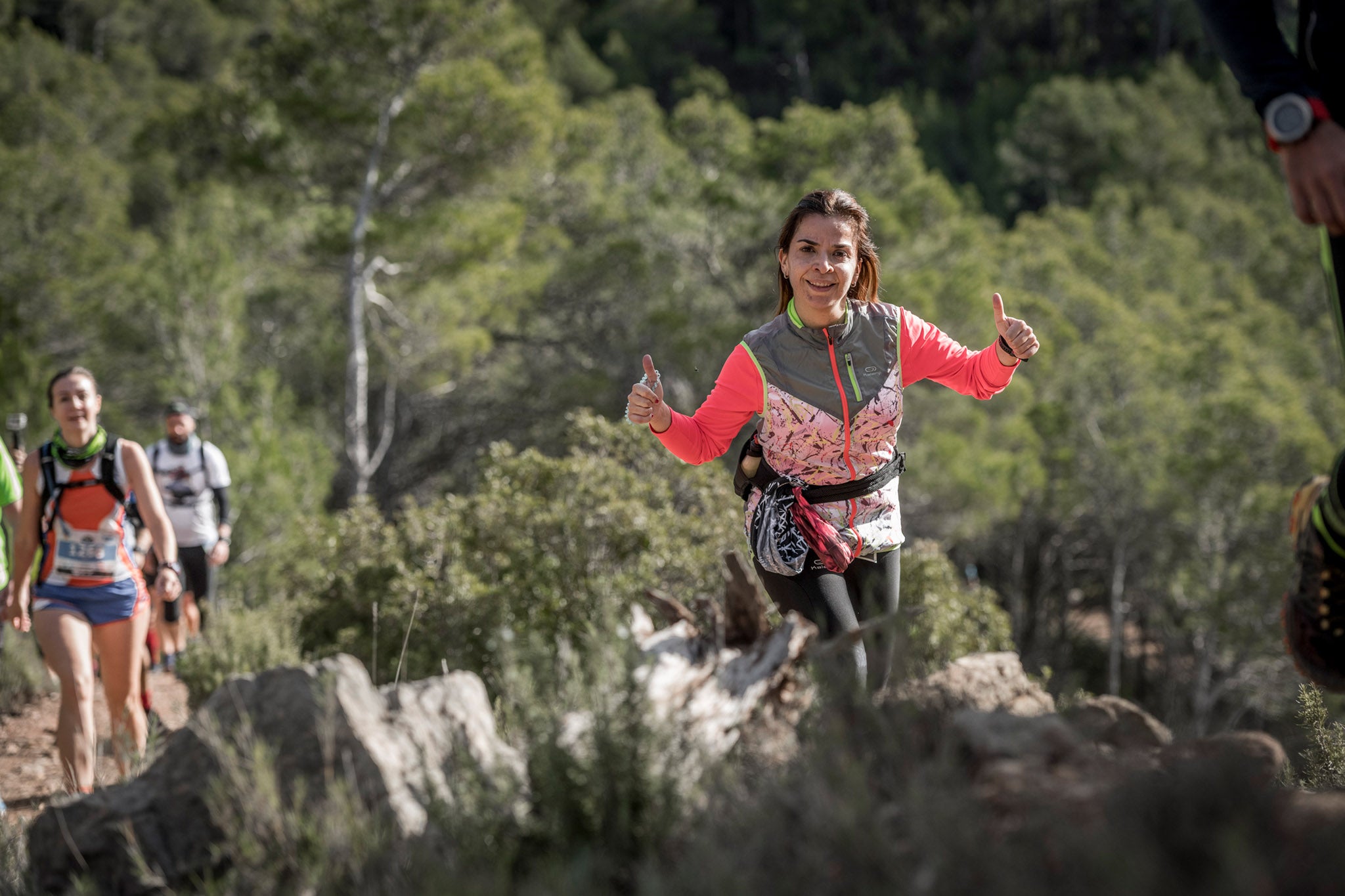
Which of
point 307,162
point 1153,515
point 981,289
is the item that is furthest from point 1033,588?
point 307,162

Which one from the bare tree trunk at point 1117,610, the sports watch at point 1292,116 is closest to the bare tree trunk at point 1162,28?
the bare tree trunk at point 1117,610

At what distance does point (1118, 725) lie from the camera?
2297 millimetres

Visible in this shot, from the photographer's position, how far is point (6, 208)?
60.7ft

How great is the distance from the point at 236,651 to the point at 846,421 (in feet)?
14.0

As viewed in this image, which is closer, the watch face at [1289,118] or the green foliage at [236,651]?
the watch face at [1289,118]

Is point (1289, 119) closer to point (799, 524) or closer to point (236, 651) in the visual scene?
point (799, 524)

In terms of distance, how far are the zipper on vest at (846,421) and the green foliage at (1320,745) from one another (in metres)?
1.27

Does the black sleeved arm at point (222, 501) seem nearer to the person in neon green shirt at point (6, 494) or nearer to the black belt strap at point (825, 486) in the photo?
the person in neon green shirt at point (6, 494)

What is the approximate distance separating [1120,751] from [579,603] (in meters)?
3.70

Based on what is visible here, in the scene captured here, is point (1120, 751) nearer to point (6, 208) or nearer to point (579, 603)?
point (579, 603)

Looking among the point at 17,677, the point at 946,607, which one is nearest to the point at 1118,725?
the point at 946,607

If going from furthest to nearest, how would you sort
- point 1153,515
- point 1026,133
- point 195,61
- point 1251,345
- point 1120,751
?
point 1026,133, point 195,61, point 1251,345, point 1153,515, point 1120,751

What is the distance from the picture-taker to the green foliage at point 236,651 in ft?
18.4

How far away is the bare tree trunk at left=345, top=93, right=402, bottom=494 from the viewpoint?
54.9 ft
